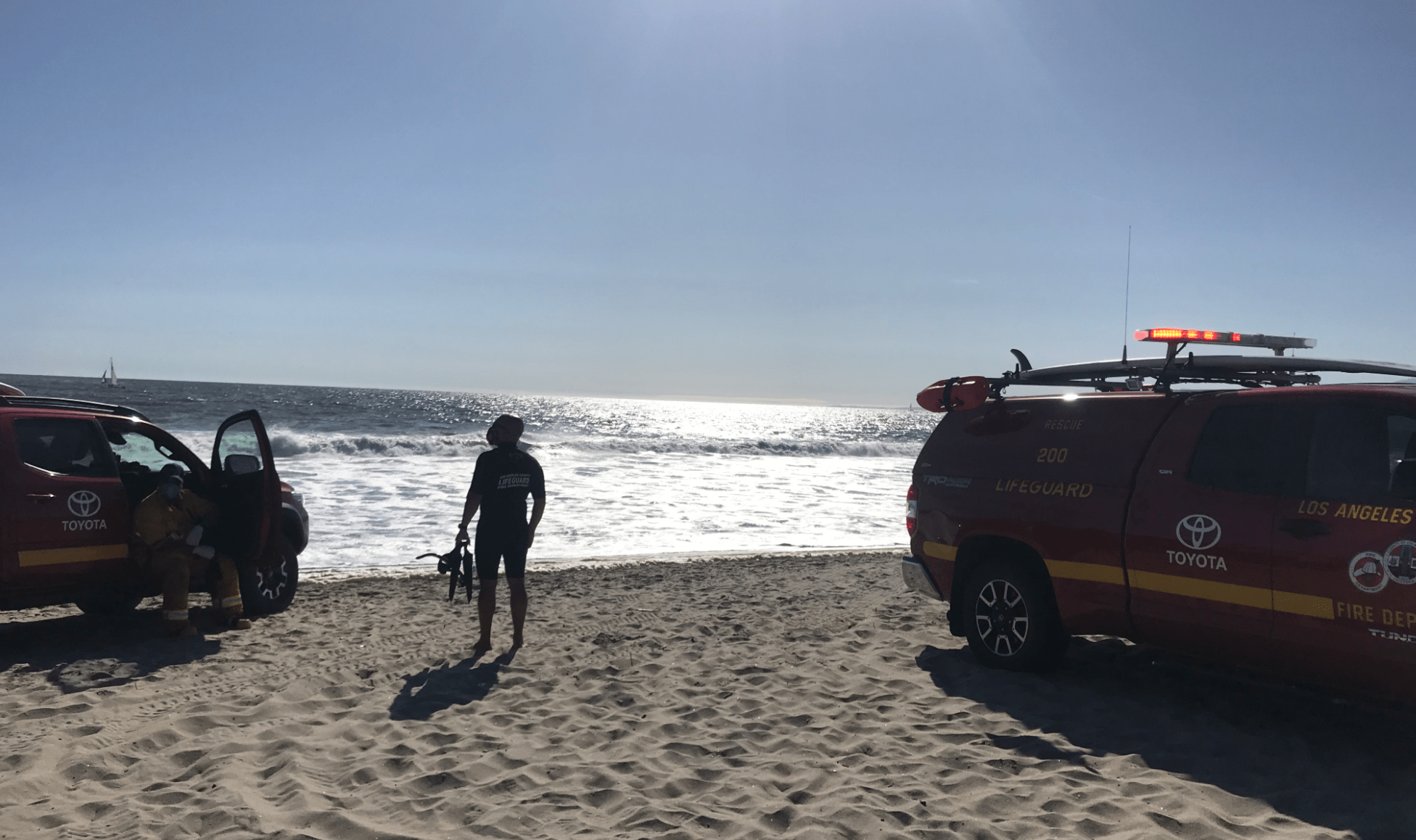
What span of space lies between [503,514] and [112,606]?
3646 millimetres

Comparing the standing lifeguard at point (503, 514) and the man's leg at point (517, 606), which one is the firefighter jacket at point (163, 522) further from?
the man's leg at point (517, 606)

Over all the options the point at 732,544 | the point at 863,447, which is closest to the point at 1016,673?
the point at 732,544

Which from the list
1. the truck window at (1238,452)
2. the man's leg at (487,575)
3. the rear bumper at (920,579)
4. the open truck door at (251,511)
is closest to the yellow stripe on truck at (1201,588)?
the truck window at (1238,452)

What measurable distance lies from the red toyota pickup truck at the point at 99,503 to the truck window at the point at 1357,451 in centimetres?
664

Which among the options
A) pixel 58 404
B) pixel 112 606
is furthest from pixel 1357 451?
pixel 112 606

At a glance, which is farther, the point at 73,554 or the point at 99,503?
the point at 99,503

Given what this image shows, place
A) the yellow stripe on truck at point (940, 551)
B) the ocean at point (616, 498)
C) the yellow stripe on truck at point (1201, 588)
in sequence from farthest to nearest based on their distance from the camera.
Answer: the ocean at point (616, 498)
the yellow stripe on truck at point (940, 551)
the yellow stripe on truck at point (1201, 588)

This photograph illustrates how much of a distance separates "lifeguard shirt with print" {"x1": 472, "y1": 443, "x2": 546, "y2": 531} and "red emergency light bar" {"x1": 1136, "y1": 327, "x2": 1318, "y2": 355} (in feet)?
14.3

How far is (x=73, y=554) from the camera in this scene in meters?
6.41

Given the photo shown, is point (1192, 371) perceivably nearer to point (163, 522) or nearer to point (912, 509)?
point (912, 509)

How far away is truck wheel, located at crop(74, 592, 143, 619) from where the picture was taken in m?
6.71

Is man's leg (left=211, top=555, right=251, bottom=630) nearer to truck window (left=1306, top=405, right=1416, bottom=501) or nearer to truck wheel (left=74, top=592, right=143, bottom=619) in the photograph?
truck wheel (left=74, top=592, right=143, bottom=619)

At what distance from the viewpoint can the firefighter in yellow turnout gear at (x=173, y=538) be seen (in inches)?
263

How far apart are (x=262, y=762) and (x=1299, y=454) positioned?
5567 millimetres
